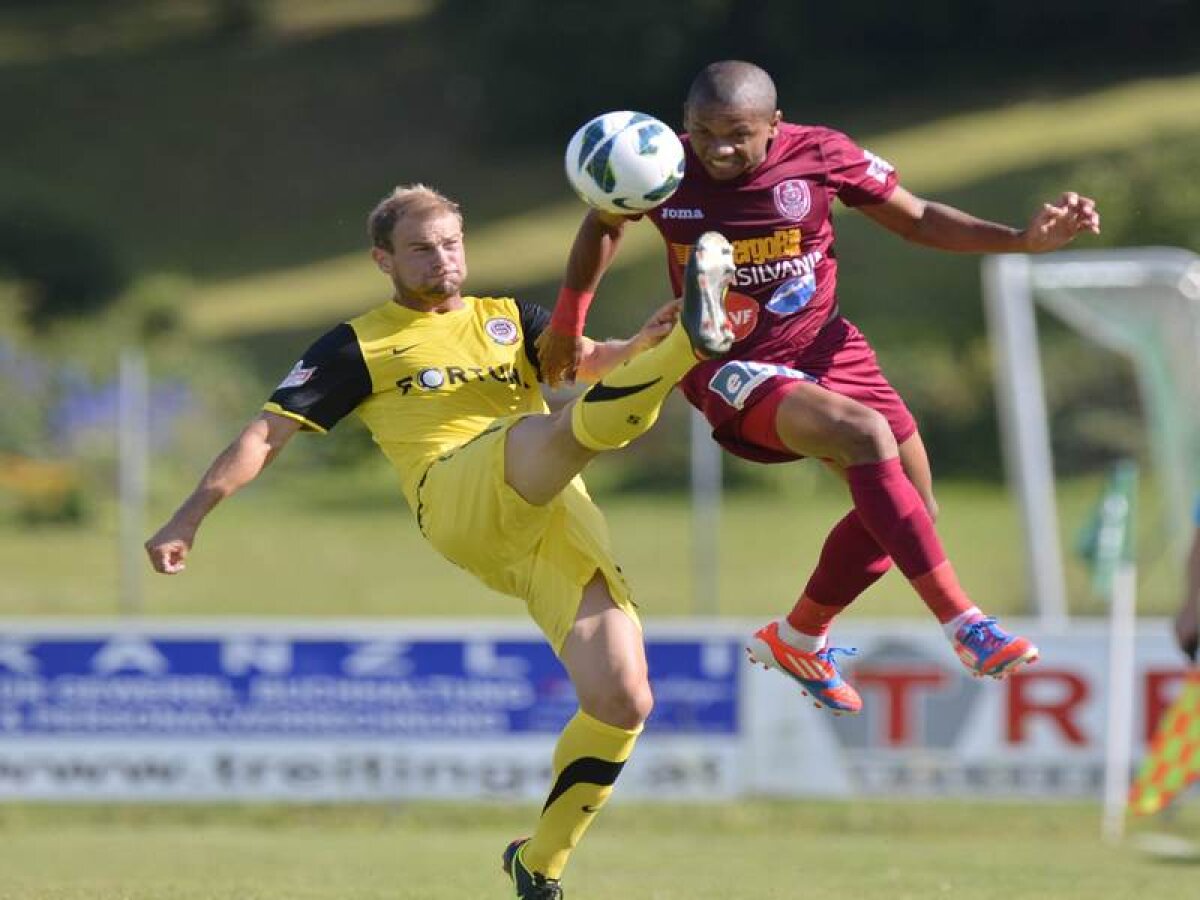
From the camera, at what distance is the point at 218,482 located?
759cm

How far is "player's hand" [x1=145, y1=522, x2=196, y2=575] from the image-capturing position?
7.38m

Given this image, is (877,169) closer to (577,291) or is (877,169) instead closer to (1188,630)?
(577,291)

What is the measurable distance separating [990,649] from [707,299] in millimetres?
1500

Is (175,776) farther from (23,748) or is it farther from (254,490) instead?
(254,490)

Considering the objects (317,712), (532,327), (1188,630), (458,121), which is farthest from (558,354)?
(458,121)

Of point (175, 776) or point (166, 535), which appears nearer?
point (166, 535)

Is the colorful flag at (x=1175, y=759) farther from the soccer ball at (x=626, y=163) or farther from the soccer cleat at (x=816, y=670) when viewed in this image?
the soccer ball at (x=626, y=163)

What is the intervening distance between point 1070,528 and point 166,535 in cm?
1388

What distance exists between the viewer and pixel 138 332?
31.5m

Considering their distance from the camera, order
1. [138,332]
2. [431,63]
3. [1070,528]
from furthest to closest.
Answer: [431,63]
[138,332]
[1070,528]

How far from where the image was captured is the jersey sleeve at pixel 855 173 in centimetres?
775

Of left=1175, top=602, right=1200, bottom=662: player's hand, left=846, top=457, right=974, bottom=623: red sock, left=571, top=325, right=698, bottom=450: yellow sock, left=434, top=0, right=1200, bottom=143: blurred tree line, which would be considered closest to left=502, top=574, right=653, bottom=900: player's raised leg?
left=571, top=325, right=698, bottom=450: yellow sock

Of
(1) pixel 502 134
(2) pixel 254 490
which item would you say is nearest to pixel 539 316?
(2) pixel 254 490

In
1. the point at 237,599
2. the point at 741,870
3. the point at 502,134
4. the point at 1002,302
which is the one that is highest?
the point at 502,134
